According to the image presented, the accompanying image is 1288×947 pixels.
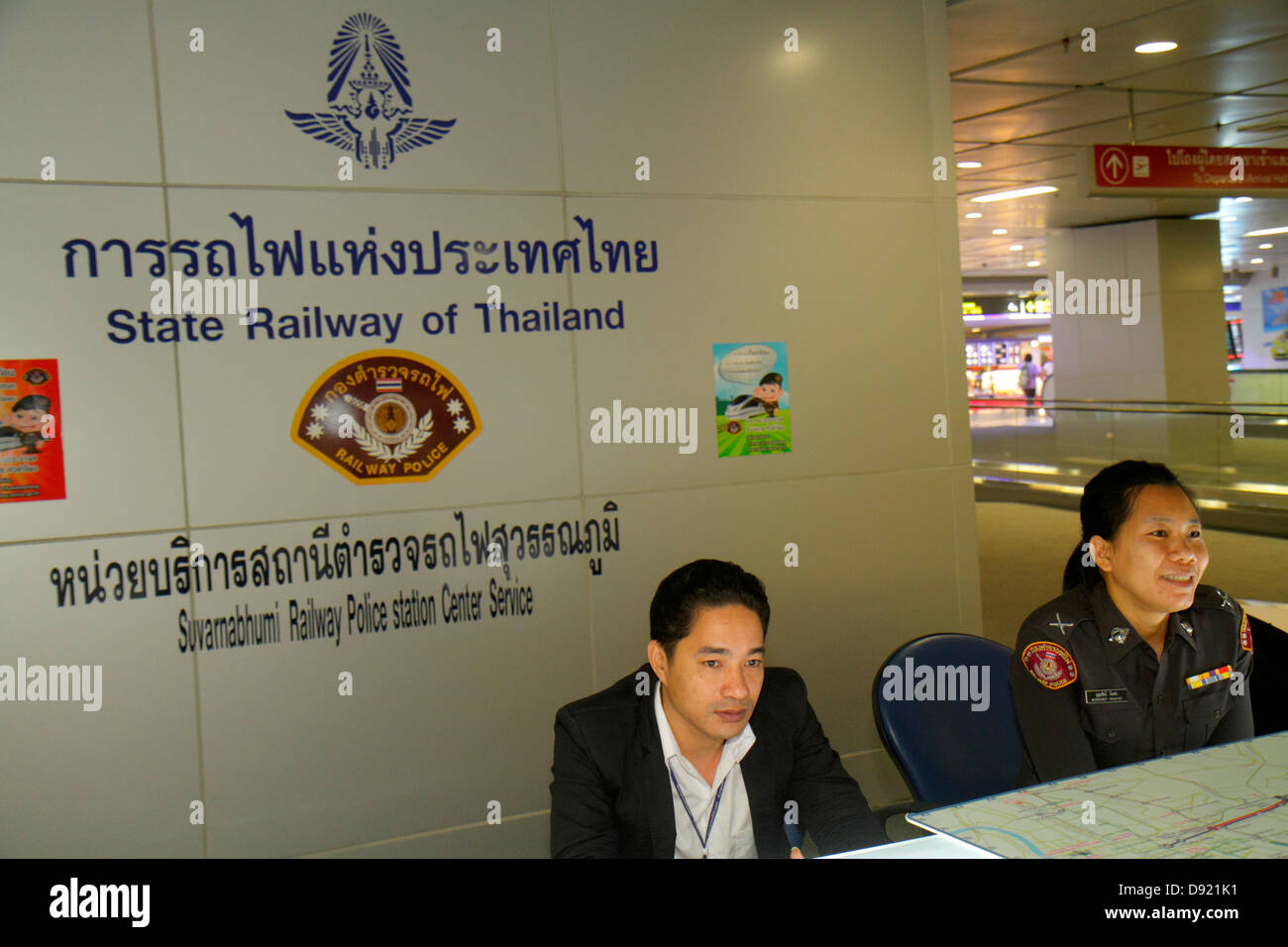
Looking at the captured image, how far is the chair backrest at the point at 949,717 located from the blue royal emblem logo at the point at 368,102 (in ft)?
8.61

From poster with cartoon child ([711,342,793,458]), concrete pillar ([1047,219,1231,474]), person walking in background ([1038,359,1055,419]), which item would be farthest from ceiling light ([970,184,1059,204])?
poster with cartoon child ([711,342,793,458])

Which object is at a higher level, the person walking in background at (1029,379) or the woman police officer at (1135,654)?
the person walking in background at (1029,379)

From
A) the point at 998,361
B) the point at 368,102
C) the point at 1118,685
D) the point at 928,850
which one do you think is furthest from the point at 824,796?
the point at 998,361

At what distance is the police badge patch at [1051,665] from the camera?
2633 mm

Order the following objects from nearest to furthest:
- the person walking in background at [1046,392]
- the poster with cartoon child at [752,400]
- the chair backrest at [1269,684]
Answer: the chair backrest at [1269,684]
the poster with cartoon child at [752,400]
the person walking in background at [1046,392]

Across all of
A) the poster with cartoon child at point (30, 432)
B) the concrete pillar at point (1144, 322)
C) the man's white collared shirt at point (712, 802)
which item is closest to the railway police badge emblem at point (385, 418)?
the poster with cartoon child at point (30, 432)

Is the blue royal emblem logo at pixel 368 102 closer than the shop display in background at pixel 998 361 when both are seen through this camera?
Yes

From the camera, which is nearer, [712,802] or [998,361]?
[712,802]

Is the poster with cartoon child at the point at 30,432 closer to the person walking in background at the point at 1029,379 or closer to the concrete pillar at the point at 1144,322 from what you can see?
the concrete pillar at the point at 1144,322

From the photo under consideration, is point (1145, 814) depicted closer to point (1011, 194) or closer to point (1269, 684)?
point (1269, 684)

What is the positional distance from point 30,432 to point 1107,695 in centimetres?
340

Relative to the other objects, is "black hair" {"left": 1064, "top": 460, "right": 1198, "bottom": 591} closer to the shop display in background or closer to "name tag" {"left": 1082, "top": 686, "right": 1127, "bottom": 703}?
"name tag" {"left": 1082, "top": 686, "right": 1127, "bottom": 703}

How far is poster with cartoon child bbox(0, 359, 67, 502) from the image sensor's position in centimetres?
342

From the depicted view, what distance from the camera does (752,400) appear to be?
4.51m
